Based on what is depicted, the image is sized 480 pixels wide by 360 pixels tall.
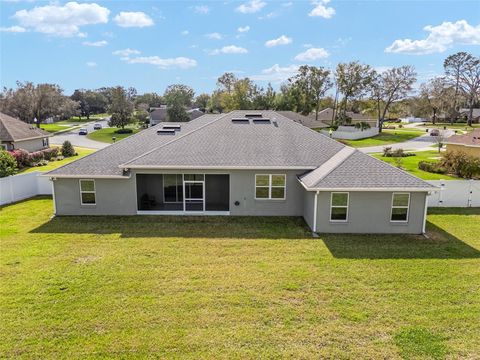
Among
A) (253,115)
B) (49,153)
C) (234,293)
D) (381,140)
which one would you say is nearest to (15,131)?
(49,153)

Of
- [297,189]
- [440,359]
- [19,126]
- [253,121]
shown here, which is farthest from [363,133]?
[440,359]

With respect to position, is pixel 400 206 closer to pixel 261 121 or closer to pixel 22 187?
pixel 261 121

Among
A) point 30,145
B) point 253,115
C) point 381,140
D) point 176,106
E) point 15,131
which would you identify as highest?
point 176,106

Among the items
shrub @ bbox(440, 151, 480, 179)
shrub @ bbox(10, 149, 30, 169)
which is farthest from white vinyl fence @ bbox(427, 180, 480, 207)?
shrub @ bbox(10, 149, 30, 169)

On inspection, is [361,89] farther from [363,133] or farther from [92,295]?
[92,295]

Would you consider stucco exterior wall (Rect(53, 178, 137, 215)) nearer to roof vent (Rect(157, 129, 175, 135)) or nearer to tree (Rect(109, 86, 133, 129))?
roof vent (Rect(157, 129, 175, 135))

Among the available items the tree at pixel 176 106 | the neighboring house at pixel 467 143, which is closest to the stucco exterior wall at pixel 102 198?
the neighboring house at pixel 467 143
